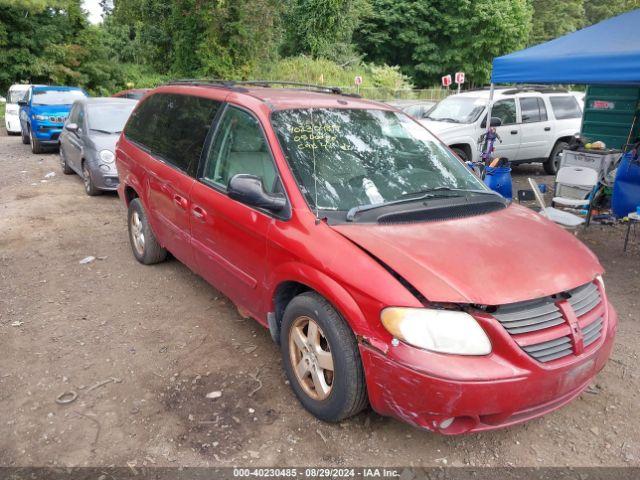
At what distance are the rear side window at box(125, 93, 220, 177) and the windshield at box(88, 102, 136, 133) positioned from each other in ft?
11.6

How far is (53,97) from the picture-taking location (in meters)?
13.5

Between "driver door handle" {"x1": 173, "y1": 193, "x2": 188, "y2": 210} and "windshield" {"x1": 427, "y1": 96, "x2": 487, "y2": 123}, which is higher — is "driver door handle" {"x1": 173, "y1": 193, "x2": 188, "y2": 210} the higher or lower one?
the lower one

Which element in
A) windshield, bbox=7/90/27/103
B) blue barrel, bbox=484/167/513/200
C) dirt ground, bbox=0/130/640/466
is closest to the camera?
dirt ground, bbox=0/130/640/466

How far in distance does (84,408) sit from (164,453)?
0.71 meters

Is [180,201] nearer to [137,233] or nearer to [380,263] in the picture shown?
[137,233]

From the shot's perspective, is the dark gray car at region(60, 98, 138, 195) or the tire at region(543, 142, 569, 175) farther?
the tire at region(543, 142, 569, 175)

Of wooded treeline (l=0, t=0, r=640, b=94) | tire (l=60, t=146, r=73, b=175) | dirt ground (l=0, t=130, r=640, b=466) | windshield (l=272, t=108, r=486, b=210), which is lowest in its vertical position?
dirt ground (l=0, t=130, r=640, b=466)

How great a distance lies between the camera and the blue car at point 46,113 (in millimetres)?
12633

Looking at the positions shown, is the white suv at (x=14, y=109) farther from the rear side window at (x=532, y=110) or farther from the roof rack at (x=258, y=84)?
the rear side window at (x=532, y=110)

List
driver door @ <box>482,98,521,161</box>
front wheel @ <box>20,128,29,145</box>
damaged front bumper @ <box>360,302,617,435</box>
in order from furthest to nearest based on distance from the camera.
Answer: front wheel @ <box>20,128,29,145</box>, driver door @ <box>482,98,521,161</box>, damaged front bumper @ <box>360,302,617,435</box>

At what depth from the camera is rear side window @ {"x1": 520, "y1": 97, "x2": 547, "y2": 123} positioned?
1055 cm

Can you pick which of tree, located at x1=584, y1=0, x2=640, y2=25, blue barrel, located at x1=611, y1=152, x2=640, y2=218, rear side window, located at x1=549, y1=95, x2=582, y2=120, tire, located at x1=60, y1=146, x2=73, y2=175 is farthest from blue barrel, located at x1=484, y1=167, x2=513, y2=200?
tree, located at x1=584, y1=0, x2=640, y2=25

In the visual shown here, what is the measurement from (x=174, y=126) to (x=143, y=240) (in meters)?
1.35

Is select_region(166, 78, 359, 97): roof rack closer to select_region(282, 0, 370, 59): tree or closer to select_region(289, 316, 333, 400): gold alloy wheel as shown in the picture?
select_region(289, 316, 333, 400): gold alloy wheel
